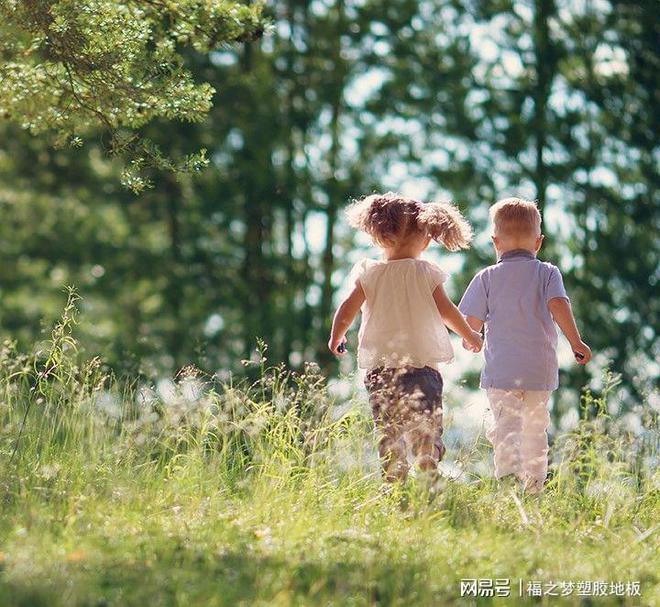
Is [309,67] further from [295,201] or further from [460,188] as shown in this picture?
[460,188]

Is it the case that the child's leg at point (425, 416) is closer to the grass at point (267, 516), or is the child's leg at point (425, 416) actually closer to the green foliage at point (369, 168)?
the grass at point (267, 516)

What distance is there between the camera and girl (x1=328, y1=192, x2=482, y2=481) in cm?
530

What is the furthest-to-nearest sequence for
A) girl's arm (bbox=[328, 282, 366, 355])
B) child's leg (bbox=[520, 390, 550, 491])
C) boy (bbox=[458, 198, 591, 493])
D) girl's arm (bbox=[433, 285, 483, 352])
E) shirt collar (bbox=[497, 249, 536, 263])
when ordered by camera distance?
shirt collar (bbox=[497, 249, 536, 263])
child's leg (bbox=[520, 390, 550, 491])
boy (bbox=[458, 198, 591, 493])
girl's arm (bbox=[328, 282, 366, 355])
girl's arm (bbox=[433, 285, 483, 352])

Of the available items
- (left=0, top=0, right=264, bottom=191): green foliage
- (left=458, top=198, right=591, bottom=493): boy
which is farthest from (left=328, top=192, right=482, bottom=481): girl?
(left=0, top=0, right=264, bottom=191): green foliage

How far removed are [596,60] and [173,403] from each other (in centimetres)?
703

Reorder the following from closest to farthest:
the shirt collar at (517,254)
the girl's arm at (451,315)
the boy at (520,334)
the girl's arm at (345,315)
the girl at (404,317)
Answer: the girl at (404,317), the girl's arm at (451,315), the girl's arm at (345,315), the boy at (520,334), the shirt collar at (517,254)

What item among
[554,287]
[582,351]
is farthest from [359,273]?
[582,351]

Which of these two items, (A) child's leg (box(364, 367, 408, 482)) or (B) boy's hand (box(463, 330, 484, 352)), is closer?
(A) child's leg (box(364, 367, 408, 482))

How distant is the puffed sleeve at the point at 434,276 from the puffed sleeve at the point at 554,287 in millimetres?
682

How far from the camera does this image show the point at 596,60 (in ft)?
34.6

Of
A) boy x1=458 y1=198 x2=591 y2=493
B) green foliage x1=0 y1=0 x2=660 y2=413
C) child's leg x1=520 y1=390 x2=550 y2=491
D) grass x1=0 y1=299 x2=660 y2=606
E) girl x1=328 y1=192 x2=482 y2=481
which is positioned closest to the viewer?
grass x1=0 y1=299 x2=660 y2=606

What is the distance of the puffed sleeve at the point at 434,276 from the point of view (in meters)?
5.42

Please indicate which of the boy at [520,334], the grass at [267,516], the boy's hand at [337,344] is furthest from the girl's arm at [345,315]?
the boy at [520,334]

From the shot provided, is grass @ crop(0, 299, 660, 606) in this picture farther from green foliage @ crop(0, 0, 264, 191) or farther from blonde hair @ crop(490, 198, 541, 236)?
green foliage @ crop(0, 0, 264, 191)
